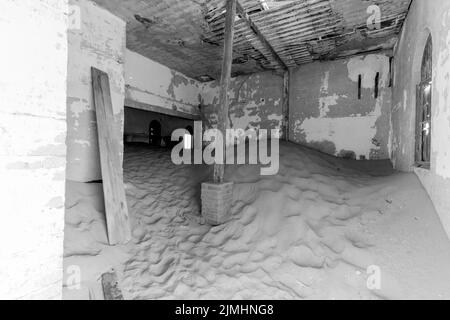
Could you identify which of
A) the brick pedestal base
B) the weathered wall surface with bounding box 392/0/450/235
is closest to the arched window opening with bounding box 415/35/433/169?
the weathered wall surface with bounding box 392/0/450/235

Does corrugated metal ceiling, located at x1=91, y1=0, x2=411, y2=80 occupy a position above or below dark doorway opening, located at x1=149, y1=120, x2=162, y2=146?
above

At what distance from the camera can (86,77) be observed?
13.6 ft

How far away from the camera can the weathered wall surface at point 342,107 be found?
20.9 feet

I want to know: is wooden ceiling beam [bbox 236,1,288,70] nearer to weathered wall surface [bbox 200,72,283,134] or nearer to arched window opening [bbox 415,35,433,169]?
weathered wall surface [bbox 200,72,283,134]

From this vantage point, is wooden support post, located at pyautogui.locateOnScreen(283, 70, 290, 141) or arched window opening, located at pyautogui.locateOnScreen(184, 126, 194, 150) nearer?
wooden support post, located at pyautogui.locateOnScreen(283, 70, 290, 141)

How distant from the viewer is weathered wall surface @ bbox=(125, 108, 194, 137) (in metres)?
12.1

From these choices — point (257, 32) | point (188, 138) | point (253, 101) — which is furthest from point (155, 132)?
point (257, 32)

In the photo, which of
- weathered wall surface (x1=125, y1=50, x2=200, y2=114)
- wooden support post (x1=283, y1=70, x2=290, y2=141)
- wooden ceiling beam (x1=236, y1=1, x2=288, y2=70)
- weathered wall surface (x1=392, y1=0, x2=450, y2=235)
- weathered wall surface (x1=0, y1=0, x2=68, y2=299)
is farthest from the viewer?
wooden support post (x1=283, y1=70, x2=290, y2=141)

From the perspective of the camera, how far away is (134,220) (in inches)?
149

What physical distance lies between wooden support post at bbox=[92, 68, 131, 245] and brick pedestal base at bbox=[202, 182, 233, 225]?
1285 mm

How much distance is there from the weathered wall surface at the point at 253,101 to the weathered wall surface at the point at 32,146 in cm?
697

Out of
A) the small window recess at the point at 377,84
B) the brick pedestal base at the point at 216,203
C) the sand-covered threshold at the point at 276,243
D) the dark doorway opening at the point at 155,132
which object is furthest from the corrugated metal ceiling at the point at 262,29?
the dark doorway opening at the point at 155,132

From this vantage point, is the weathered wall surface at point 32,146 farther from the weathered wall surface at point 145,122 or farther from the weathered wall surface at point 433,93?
the weathered wall surface at point 145,122

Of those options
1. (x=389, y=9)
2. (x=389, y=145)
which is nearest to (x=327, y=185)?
(x=389, y=145)
